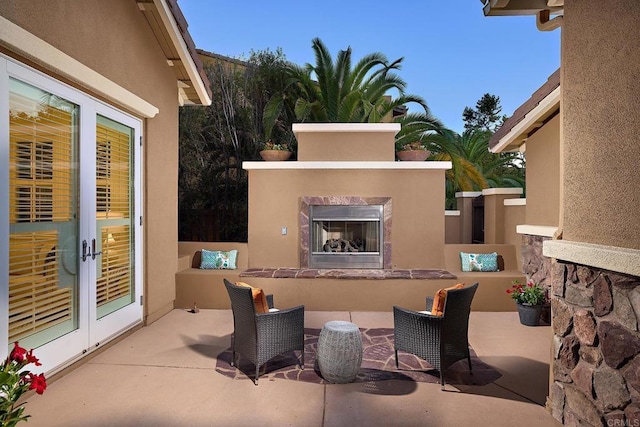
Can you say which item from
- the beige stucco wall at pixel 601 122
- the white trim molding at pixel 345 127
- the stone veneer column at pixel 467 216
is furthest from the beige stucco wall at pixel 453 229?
the beige stucco wall at pixel 601 122

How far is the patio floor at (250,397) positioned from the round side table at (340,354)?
106 millimetres

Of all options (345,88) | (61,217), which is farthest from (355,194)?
(61,217)

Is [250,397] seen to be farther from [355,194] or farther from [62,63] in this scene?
[355,194]

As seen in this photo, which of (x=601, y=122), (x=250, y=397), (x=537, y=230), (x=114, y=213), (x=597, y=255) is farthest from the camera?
(x=537, y=230)

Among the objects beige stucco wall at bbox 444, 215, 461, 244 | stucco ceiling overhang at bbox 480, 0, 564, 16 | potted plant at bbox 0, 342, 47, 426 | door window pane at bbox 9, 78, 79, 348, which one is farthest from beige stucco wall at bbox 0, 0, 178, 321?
beige stucco wall at bbox 444, 215, 461, 244

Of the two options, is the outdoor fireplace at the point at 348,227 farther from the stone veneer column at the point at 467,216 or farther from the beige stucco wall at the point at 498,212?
the stone veneer column at the point at 467,216

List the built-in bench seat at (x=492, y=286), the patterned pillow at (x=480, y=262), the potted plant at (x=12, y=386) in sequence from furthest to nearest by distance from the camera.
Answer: the patterned pillow at (x=480, y=262), the built-in bench seat at (x=492, y=286), the potted plant at (x=12, y=386)

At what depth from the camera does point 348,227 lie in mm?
8680

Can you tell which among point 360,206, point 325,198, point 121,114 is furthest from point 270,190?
point 121,114

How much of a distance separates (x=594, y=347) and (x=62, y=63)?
5.31 metres

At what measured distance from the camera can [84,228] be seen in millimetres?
4672

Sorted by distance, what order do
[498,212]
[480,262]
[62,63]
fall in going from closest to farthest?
[62,63] → [480,262] → [498,212]

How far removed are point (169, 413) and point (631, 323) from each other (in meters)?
3.58

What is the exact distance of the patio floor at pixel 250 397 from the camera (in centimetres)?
355
